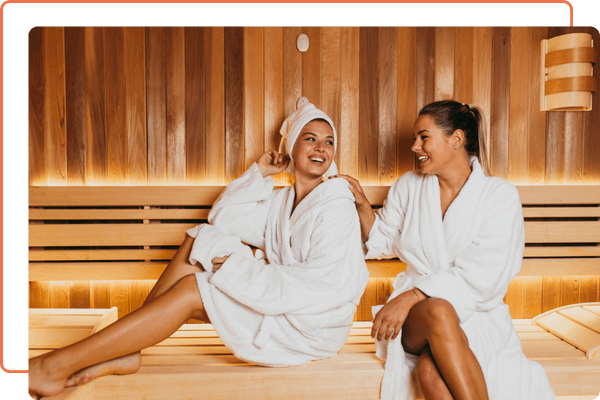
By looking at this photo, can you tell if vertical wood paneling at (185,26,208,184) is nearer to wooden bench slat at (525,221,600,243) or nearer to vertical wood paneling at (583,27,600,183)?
wooden bench slat at (525,221,600,243)

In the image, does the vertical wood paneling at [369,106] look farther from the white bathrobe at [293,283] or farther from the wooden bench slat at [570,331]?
the wooden bench slat at [570,331]

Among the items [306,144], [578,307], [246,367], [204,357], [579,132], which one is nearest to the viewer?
[246,367]

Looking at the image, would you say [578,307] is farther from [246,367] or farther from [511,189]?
[246,367]

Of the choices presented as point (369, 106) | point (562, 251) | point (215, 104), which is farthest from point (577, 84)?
point (215, 104)

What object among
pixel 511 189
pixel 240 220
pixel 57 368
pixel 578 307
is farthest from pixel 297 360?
pixel 578 307

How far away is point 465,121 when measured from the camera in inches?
69.2

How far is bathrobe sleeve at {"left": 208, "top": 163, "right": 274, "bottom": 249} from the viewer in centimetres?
187

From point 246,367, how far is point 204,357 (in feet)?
0.71

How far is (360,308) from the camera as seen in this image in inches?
93.7

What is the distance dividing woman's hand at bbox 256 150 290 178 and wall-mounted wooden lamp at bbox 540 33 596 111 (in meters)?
1.38

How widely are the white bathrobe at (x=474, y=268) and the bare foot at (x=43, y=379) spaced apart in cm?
112

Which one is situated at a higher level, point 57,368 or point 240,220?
point 240,220

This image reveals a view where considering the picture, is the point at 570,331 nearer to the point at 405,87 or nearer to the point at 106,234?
the point at 405,87

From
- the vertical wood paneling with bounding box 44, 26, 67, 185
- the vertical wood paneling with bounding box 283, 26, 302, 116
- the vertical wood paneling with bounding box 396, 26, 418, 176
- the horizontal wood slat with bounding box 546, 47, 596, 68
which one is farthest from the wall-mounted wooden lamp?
the vertical wood paneling with bounding box 44, 26, 67, 185
